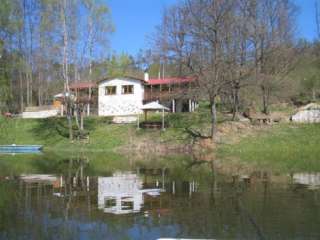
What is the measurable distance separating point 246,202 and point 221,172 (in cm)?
880

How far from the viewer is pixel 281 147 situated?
1378 inches

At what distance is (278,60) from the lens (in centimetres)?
4325

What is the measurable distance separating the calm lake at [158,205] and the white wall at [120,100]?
33.5 metres

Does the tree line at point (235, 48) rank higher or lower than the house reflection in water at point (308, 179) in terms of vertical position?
higher

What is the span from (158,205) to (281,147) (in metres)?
22.9

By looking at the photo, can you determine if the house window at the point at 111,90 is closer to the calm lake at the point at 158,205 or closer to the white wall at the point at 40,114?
the white wall at the point at 40,114

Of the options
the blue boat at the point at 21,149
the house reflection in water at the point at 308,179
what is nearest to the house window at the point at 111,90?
the blue boat at the point at 21,149

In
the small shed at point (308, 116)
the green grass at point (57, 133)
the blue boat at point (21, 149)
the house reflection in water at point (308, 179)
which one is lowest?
the house reflection in water at point (308, 179)

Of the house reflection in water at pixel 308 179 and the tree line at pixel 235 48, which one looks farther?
the tree line at pixel 235 48

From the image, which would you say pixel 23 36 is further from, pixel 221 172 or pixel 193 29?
pixel 221 172

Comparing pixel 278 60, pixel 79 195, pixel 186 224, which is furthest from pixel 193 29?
pixel 186 224

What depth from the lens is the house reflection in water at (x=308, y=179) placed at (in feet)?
58.4

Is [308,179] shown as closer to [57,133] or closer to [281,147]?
[281,147]

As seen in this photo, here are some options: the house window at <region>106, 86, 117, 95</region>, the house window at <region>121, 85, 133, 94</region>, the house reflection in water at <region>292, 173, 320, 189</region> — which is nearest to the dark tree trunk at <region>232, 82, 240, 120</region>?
the house window at <region>121, 85, 133, 94</region>
